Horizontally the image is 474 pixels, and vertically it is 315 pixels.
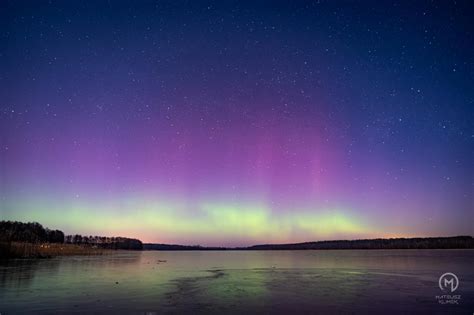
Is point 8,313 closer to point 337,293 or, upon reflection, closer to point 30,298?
point 30,298

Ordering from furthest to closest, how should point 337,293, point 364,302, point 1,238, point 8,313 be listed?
point 1,238 → point 337,293 → point 364,302 → point 8,313

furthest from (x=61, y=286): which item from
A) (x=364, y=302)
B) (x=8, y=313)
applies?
(x=364, y=302)

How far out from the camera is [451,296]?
63.0 feet

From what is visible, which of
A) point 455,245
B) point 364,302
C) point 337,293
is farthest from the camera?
point 455,245

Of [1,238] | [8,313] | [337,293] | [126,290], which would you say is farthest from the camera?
[1,238]

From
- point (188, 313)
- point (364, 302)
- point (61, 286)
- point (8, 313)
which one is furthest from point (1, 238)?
point (364, 302)

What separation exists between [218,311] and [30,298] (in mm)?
9806

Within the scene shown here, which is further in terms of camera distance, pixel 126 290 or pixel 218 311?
pixel 126 290

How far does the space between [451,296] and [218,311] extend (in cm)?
1239

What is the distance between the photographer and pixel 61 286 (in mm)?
23406

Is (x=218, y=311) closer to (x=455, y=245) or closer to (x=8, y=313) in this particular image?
(x=8, y=313)

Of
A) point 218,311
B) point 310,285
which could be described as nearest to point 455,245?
point 310,285

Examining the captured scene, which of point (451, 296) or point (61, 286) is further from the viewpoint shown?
point (61, 286)

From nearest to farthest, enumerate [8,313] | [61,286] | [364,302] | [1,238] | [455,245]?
[8,313], [364,302], [61,286], [1,238], [455,245]
